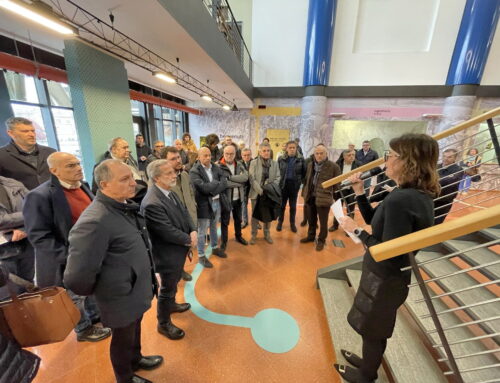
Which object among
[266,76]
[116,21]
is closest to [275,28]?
[266,76]

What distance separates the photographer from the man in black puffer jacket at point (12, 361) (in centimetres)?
97

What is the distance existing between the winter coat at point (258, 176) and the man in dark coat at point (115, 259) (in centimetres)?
218

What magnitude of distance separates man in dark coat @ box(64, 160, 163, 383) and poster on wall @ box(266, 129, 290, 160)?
7982mm

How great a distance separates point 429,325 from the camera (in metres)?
1.68

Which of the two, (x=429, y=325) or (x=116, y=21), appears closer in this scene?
(x=429, y=325)

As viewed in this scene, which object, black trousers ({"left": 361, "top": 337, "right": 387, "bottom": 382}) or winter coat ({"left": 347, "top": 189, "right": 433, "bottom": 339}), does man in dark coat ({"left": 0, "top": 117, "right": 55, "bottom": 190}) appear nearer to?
winter coat ({"left": 347, "top": 189, "right": 433, "bottom": 339})

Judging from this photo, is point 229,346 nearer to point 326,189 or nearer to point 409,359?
point 409,359

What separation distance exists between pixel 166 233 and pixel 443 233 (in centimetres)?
174

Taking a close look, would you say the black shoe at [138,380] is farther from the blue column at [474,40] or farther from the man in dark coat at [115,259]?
the blue column at [474,40]

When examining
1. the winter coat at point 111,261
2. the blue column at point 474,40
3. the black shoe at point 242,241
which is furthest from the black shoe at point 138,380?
the blue column at point 474,40

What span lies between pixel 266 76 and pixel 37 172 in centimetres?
836

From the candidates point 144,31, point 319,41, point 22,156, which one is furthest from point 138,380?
point 319,41

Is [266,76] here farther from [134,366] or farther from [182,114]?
[134,366]

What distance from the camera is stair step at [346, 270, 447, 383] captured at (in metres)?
1.45
